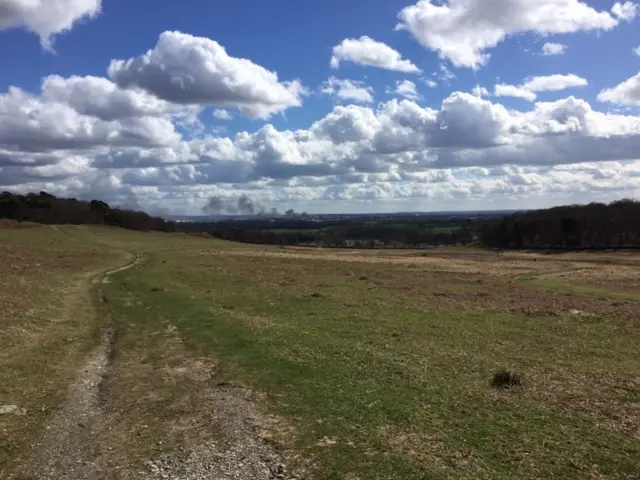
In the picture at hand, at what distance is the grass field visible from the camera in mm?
10125

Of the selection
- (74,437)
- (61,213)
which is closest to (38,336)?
(74,437)

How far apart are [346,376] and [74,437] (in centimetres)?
710

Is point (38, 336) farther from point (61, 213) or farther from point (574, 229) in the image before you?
point (61, 213)

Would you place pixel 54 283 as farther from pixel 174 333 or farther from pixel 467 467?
pixel 467 467

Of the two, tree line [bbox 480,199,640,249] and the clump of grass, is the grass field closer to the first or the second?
the clump of grass

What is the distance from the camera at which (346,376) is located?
608 inches

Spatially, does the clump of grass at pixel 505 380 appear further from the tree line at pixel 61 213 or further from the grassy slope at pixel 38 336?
the tree line at pixel 61 213

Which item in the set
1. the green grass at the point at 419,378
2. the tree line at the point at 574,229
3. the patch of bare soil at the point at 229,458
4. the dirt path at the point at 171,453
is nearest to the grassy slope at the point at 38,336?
the dirt path at the point at 171,453

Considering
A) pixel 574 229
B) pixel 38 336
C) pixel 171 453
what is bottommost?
pixel 38 336

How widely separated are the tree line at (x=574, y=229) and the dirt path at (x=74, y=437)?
14223cm

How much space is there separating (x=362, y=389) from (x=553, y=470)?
5.59 metres

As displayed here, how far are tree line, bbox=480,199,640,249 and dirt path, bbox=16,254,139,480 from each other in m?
142

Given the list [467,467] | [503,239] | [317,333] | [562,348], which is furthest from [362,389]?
[503,239]

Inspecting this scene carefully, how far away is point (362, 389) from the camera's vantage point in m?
14.1
